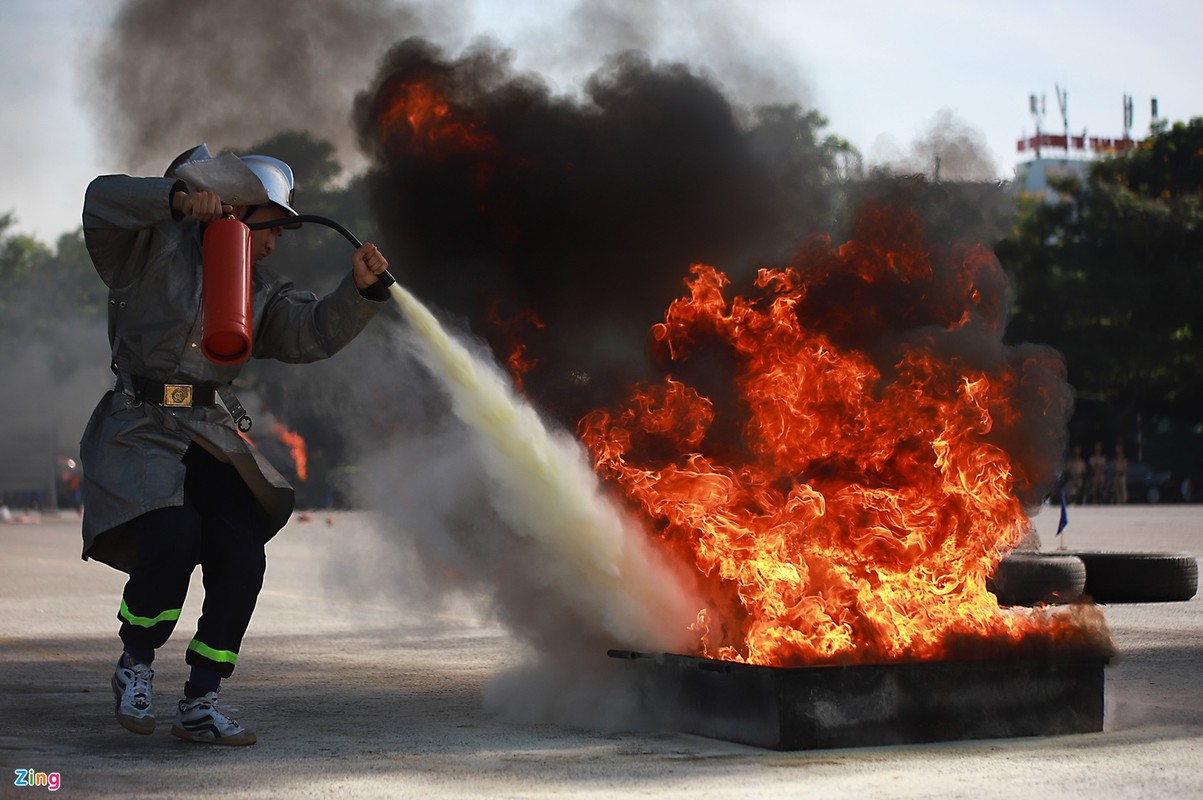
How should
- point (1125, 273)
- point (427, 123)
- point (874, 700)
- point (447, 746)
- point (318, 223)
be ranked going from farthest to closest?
point (1125, 273) < point (427, 123) < point (318, 223) < point (447, 746) < point (874, 700)

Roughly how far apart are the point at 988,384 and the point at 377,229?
3.50 metres

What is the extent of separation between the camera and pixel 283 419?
29516 millimetres

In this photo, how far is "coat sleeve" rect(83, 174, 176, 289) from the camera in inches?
215

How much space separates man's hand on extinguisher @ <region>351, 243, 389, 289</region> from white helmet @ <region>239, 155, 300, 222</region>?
300 mm

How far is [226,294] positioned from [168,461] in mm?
695

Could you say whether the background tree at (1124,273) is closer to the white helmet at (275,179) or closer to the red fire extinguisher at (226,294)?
the white helmet at (275,179)

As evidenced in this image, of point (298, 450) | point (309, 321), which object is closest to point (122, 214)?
point (309, 321)

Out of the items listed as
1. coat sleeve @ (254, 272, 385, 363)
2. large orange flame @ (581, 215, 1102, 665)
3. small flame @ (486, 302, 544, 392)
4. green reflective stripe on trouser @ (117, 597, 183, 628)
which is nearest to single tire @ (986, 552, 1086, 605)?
large orange flame @ (581, 215, 1102, 665)

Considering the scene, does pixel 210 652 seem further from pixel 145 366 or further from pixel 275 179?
pixel 275 179

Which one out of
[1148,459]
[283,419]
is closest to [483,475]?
[283,419]

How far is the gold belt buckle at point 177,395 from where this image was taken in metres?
5.61

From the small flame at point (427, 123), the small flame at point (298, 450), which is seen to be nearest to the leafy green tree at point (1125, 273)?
the small flame at point (298, 450)

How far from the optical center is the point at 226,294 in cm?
538

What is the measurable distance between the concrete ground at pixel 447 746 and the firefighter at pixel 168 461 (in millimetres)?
317
